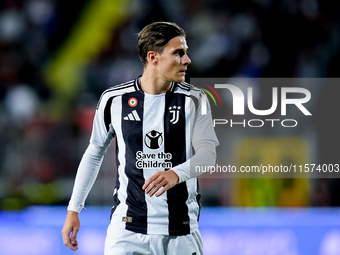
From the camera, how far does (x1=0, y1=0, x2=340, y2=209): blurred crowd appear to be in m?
6.24

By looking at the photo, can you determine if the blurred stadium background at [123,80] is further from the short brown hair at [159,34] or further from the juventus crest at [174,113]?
the short brown hair at [159,34]

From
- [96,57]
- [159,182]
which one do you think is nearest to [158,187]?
[159,182]

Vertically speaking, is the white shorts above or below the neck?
below

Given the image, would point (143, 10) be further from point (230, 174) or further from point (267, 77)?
point (230, 174)

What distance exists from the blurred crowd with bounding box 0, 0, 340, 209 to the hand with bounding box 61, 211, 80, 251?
2912 mm

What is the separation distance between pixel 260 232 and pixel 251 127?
1428 mm

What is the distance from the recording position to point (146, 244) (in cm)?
321

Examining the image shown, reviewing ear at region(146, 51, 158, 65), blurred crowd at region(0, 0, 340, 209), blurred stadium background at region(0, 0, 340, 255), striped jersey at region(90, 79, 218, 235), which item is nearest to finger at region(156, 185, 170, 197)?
striped jersey at region(90, 79, 218, 235)

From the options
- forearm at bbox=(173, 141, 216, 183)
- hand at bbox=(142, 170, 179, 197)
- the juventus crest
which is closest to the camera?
hand at bbox=(142, 170, 179, 197)

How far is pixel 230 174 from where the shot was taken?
20.4ft

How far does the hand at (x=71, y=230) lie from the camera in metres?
3.25

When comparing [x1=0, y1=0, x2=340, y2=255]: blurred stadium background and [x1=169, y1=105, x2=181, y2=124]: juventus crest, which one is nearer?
[x1=169, y1=105, x2=181, y2=124]: juventus crest

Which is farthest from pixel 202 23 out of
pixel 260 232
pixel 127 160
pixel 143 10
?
pixel 127 160

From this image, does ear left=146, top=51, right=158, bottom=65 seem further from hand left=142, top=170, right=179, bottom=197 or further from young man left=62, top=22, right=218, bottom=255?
hand left=142, top=170, right=179, bottom=197
